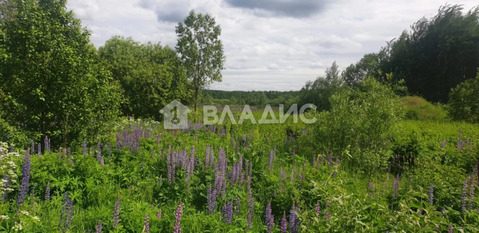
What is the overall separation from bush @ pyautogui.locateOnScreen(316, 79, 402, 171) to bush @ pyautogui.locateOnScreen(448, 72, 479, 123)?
10.4m

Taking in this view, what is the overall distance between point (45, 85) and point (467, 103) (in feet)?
63.5

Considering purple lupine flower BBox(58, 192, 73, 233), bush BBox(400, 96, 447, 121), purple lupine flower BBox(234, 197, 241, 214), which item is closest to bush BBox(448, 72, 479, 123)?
bush BBox(400, 96, 447, 121)

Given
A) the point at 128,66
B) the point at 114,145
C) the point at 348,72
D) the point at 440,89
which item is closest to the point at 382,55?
the point at 348,72

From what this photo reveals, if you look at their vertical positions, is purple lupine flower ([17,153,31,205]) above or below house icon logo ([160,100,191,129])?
below

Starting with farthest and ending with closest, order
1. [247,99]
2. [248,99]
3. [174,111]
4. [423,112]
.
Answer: [248,99]
[247,99]
[423,112]
[174,111]

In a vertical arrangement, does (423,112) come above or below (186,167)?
above

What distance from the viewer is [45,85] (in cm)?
648

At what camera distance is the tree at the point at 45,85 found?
20.9 feet

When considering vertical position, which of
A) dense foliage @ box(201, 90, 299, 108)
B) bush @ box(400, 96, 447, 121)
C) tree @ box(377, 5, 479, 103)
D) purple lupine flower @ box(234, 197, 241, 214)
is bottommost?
purple lupine flower @ box(234, 197, 241, 214)

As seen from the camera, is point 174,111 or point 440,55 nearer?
point 174,111

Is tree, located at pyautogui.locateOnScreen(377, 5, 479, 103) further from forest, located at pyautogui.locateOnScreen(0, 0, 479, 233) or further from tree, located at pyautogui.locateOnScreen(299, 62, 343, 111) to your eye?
forest, located at pyautogui.locateOnScreen(0, 0, 479, 233)

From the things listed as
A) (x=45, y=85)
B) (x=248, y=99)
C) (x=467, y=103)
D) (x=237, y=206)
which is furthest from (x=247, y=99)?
(x=237, y=206)

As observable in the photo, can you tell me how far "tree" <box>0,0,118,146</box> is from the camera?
6.36 m

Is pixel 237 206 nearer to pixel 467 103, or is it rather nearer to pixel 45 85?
pixel 45 85
